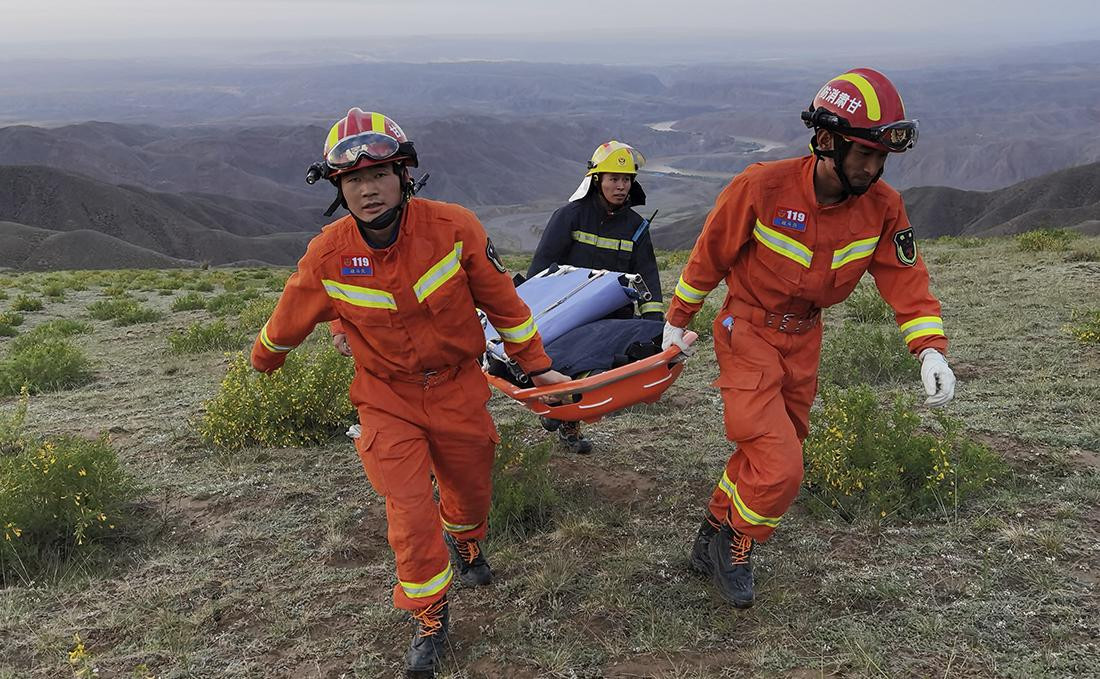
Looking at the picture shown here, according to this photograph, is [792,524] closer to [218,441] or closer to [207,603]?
[207,603]

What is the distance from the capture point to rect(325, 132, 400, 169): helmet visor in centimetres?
344

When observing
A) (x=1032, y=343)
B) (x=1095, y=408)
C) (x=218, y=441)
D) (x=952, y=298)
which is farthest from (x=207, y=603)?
(x=952, y=298)

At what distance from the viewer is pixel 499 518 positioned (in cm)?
474

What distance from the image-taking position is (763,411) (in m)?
3.73

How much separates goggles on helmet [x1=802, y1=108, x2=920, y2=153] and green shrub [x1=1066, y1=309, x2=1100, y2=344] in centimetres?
557

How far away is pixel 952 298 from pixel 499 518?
27.9 ft

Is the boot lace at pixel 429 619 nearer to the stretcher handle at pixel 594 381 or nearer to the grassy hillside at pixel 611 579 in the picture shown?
the grassy hillside at pixel 611 579

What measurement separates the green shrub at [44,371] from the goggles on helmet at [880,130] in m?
8.45

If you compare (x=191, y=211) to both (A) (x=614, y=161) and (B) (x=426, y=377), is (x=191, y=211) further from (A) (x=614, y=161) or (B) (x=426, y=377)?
(B) (x=426, y=377)

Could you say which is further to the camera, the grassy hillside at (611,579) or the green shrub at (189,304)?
the green shrub at (189,304)

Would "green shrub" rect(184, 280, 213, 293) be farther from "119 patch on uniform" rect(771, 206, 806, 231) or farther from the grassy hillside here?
"119 patch on uniform" rect(771, 206, 806, 231)

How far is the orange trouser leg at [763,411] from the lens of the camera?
12.0 ft

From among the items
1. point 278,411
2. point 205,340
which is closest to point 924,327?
point 278,411

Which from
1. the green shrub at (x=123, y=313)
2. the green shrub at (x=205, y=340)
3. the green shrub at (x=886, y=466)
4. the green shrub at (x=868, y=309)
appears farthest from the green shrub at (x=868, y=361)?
the green shrub at (x=123, y=313)
